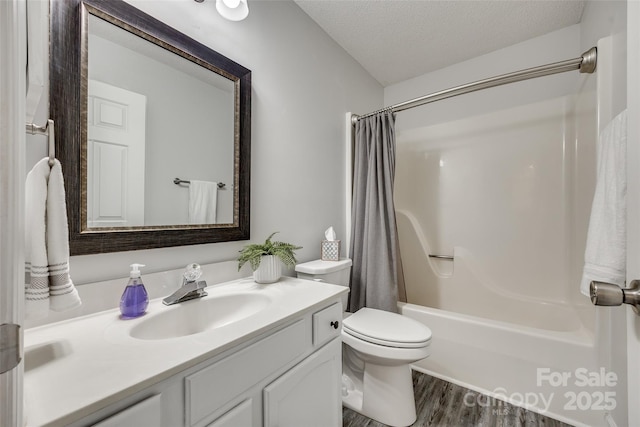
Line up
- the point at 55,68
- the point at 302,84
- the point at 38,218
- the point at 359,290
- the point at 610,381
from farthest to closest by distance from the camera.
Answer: the point at 359,290 < the point at 302,84 < the point at 610,381 < the point at 55,68 < the point at 38,218

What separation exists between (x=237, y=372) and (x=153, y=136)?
88 centimetres

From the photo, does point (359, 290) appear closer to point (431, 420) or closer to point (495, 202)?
point (431, 420)

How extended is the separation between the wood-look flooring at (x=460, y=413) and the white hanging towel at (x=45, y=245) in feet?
4.66

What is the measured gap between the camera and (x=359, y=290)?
76.5 inches

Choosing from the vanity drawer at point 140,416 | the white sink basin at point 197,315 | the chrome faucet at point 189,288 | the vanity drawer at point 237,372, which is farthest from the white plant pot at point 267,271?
the vanity drawer at point 140,416

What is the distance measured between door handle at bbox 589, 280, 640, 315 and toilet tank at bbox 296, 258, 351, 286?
111 cm

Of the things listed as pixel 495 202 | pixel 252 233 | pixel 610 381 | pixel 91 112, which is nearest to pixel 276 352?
pixel 252 233

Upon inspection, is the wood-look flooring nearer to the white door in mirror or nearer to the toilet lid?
the toilet lid

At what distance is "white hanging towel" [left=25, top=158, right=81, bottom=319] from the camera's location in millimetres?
521

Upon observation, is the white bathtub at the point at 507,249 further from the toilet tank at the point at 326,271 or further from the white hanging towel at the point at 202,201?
the white hanging towel at the point at 202,201

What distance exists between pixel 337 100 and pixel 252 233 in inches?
48.9

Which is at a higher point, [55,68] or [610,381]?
[55,68]

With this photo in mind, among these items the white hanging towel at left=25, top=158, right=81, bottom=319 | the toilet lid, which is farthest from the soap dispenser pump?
the toilet lid

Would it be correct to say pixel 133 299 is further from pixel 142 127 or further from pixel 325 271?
pixel 325 271
